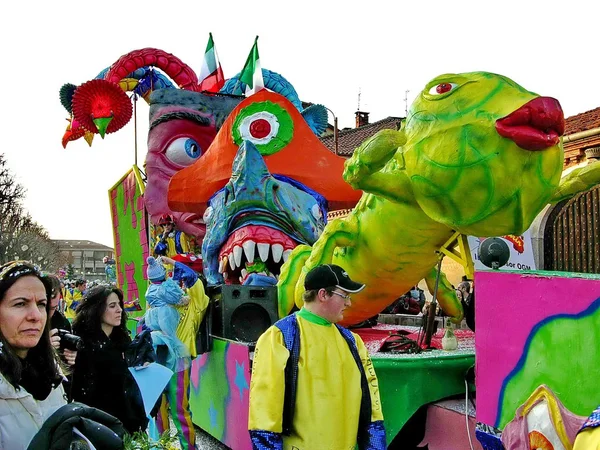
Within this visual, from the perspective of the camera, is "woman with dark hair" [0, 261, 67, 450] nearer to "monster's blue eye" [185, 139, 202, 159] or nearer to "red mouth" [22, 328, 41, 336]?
"red mouth" [22, 328, 41, 336]

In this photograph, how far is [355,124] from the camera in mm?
24516

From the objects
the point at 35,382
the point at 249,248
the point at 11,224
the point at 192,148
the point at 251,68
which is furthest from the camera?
the point at 11,224

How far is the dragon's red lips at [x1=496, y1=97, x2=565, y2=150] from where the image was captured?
3.05 meters

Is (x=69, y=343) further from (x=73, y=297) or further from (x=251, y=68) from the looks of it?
(x=73, y=297)

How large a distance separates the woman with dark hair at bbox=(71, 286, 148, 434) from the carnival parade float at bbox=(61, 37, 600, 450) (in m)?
1.14

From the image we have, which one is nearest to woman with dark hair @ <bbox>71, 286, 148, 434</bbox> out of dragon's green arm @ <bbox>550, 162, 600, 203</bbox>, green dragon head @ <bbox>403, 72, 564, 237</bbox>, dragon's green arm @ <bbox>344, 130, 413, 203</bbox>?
dragon's green arm @ <bbox>344, 130, 413, 203</bbox>

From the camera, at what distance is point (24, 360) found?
79.0 inches

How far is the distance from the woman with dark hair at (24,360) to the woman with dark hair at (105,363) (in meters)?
1.20

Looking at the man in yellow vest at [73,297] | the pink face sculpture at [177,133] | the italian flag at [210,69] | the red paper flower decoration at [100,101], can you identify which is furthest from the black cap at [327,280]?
the man in yellow vest at [73,297]

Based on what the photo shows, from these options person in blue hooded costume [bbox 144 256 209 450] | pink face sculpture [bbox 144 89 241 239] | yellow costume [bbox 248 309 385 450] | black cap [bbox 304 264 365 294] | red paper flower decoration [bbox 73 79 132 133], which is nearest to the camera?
yellow costume [bbox 248 309 385 450]

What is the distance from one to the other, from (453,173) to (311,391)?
4.63 ft

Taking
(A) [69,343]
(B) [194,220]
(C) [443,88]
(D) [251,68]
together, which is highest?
(D) [251,68]

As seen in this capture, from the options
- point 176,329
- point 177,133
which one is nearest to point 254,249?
point 176,329

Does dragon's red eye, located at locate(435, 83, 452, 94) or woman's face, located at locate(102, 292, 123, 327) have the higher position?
dragon's red eye, located at locate(435, 83, 452, 94)
